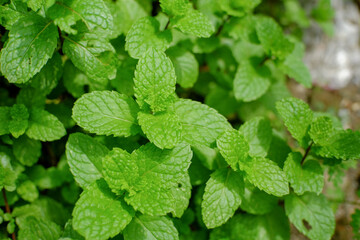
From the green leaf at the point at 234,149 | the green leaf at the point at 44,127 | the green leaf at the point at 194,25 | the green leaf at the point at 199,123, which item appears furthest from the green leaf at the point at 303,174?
the green leaf at the point at 44,127

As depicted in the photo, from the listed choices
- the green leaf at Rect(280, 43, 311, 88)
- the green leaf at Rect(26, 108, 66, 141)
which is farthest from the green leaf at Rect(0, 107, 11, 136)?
the green leaf at Rect(280, 43, 311, 88)

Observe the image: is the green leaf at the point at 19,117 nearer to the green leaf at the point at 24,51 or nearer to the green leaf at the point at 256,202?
the green leaf at the point at 24,51

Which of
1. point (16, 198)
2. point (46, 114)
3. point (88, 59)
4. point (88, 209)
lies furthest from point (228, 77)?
point (16, 198)

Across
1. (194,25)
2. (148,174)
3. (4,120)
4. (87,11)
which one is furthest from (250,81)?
(4,120)

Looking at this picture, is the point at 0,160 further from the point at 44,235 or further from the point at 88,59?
the point at 88,59

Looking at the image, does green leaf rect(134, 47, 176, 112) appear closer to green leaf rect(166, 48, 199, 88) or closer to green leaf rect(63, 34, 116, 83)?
green leaf rect(63, 34, 116, 83)

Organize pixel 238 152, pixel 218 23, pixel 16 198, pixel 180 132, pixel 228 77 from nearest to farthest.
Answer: pixel 180 132, pixel 238 152, pixel 16 198, pixel 218 23, pixel 228 77

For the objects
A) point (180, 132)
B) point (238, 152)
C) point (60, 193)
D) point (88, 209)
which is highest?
point (180, 132)
